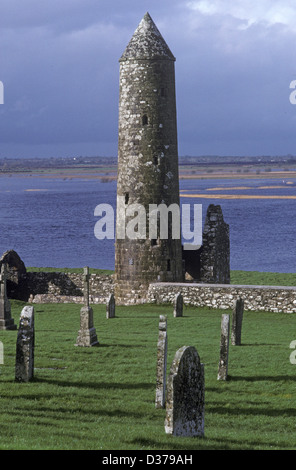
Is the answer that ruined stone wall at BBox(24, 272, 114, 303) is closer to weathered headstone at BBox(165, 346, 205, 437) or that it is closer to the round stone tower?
the round stone tower

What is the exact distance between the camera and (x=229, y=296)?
34312 mm

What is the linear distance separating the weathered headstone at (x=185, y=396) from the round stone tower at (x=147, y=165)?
2578cm

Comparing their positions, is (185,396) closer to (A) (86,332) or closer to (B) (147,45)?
(A) (86,332)

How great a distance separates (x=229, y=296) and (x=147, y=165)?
7.62 metres

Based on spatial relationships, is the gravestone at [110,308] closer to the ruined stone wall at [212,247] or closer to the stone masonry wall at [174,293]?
the stone masonry wall at [174,293]

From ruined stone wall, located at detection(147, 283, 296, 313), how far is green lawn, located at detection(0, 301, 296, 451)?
15.3 ft

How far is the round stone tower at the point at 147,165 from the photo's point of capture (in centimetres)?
3800

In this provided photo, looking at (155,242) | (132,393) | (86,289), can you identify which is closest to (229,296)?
(155,242)

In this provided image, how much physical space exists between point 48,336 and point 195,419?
1292cm

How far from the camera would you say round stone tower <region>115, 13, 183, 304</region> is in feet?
125

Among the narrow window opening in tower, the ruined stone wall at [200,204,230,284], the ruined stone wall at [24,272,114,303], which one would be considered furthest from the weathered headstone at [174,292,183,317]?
the ruined stone wall at [24,272,114,303]

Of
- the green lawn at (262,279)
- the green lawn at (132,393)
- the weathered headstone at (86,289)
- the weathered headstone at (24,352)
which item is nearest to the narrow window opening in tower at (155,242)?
the green lawn at (132,393)
